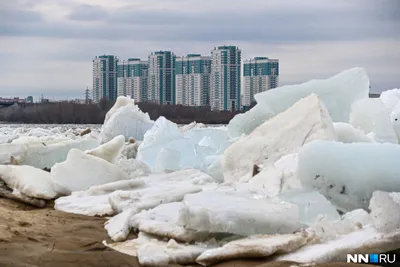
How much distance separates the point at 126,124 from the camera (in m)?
9.09

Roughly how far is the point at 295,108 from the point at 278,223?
210 centimetres

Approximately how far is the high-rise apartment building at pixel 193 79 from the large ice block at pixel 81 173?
4545 centimetres

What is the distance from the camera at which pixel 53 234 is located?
145 inches

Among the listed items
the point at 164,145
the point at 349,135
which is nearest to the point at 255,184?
the point at 349,135

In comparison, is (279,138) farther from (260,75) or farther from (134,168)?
(260,75)

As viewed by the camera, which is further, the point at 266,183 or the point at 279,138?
the point at 279,138

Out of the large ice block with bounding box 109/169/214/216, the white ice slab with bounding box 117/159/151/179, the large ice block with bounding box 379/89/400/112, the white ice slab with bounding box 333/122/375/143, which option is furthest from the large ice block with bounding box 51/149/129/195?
the large ice block with bounding box 379/89/400/112

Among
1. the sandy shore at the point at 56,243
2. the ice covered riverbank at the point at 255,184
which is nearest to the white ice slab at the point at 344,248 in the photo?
the ice covered riverbank at the point at 255,184

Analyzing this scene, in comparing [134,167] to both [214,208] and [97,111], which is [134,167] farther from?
[97,111]

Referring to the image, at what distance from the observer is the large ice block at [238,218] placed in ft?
11.0

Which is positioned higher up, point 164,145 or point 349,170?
point 349,170

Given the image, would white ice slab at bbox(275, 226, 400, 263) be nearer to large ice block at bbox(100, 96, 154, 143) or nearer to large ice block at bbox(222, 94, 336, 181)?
large ice block at bbox(222, 94, 336, 181)

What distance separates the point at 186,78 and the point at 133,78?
5271mm

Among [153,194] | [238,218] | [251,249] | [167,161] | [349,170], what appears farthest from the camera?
[167,161]
